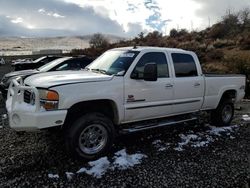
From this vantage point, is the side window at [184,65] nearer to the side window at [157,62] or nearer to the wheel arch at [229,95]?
the side window at [157,62]

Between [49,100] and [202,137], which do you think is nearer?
[49,100]

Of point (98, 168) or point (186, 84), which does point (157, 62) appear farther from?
point (98, 168)

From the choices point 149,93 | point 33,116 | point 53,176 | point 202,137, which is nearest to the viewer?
point 53,176

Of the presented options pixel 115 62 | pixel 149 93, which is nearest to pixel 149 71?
pixel 149 93

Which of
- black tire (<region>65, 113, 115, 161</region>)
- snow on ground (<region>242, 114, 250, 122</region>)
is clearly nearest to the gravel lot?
black tire (<region>65, 113, 115, 161</region>)

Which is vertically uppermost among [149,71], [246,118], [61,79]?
[149,71]

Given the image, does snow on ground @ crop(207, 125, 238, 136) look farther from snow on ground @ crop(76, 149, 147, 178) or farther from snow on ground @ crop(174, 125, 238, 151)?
snow on ground @ crop(76, 149, 147, 178)

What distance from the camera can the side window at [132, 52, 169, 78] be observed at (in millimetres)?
5996

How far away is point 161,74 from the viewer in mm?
6297

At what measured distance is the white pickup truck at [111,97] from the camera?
4.86 metres

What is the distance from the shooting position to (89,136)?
5.26 m

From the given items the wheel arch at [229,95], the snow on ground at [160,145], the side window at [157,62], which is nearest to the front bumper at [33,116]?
the side window at [157,62]

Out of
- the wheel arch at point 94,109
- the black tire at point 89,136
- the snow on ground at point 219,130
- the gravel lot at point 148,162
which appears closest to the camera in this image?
the gravel lot at point 148,162

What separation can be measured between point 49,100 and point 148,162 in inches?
76.0
